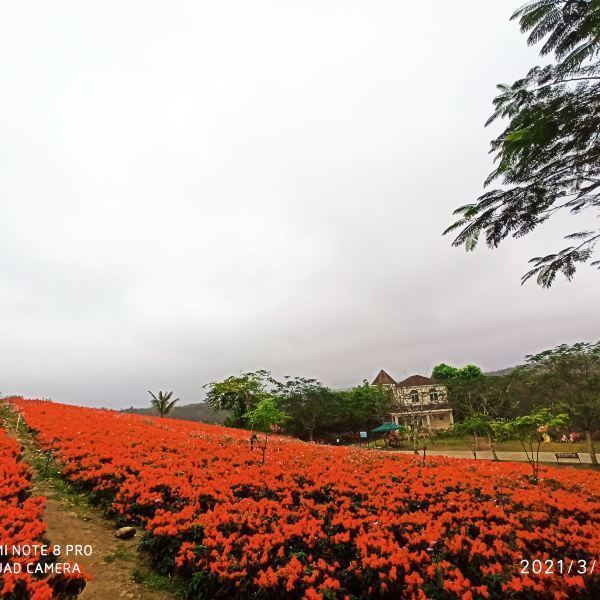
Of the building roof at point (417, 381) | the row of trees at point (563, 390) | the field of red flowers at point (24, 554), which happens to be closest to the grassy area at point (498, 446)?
the row of trees at point (563, 390)

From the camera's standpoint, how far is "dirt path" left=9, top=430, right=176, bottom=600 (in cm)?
483

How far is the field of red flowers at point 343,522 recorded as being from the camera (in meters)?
4.55

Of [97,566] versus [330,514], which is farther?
[330,514]

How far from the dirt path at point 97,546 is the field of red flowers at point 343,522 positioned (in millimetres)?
282

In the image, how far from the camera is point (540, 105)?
4102 mm

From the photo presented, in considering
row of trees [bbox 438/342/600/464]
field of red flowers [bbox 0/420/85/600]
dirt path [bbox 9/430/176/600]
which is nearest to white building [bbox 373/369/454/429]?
row of trees [bbox 438/342/600/464]

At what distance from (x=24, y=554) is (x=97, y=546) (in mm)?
1844

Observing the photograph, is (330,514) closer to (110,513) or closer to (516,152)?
(110,513)

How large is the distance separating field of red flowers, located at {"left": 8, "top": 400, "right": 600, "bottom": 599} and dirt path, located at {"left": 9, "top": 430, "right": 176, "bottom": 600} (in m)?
0.28

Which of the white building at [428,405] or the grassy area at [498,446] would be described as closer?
the grassy area at [498,446]

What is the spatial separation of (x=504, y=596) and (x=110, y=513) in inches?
279

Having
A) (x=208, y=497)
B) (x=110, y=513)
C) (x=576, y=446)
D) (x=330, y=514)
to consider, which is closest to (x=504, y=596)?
(x=330, y=514)

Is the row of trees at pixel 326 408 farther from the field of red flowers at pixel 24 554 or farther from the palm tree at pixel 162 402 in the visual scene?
the field of red flowers at pixel 24 554

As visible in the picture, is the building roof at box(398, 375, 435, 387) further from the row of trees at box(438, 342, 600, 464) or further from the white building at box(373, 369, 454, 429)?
the row of trees at box(438, 342, 600, 464)
